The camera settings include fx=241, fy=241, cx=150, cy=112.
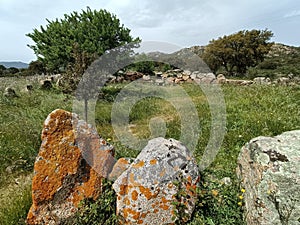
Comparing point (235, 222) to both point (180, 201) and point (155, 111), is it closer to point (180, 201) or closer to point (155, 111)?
point (180, 201)

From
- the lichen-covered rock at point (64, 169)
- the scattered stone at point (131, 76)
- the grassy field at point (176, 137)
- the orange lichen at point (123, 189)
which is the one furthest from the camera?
the scattered stone at point (131, 76)

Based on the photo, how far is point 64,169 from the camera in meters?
3.27

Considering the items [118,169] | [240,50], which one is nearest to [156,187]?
[118,169]

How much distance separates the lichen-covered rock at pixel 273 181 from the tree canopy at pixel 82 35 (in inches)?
553

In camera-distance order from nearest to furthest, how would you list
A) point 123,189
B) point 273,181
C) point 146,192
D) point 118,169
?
point 273,181 < point 146,192 < point 123,189 < point 118,169

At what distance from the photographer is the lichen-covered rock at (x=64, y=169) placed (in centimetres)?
320

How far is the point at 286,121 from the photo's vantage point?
6047 mm

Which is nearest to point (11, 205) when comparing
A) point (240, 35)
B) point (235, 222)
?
point (235, 222)

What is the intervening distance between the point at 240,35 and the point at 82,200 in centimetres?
2647

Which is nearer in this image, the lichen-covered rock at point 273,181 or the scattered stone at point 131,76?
the lichen-covered rock at point 273,181

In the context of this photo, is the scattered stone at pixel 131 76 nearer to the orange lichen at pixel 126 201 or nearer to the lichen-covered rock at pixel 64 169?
the lichen-covered rock at pixel 64 169

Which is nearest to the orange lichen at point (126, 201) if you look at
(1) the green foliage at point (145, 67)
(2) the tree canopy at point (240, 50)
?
(1) the green foliage at point (145, 67)

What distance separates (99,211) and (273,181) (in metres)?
2.16

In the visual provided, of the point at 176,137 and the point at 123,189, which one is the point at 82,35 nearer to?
the point at 176,137
